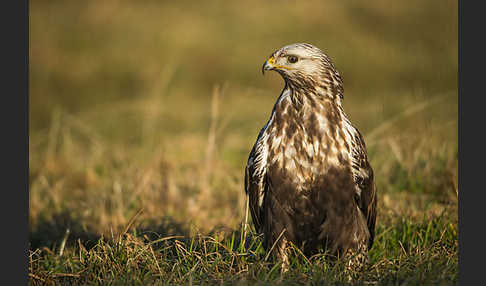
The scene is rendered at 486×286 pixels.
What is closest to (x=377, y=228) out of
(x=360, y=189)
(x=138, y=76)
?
(x=360, y=189)

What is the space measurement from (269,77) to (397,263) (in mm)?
10989

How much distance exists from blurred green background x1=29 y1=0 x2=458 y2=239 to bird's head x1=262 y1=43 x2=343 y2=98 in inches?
55.6

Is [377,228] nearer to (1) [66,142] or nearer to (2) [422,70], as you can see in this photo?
(1) [66,142]

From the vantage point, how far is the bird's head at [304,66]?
4031 mm

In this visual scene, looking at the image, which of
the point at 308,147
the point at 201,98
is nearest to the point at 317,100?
the point at 308,147

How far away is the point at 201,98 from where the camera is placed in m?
14.8

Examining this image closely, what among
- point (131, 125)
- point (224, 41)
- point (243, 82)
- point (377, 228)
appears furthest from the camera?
point (224, 41)

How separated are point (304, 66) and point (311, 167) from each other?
2.64 feet

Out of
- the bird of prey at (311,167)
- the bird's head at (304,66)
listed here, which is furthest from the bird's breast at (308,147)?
A: the bird's head at (304,66)

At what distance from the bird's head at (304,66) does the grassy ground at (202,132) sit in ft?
3.68

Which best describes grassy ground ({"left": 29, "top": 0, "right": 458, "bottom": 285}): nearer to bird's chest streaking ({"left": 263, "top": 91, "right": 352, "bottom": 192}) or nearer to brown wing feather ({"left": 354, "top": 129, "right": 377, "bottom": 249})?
brown wing feather ({"left": 354, "top": 129, "right": 377, "bottom": 249})

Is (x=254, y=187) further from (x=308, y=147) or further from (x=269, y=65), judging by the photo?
(x=269, y=65)

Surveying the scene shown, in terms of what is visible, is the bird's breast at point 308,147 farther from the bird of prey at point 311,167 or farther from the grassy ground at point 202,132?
the grassy ground at point 202,132

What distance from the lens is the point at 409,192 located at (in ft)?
19.5
